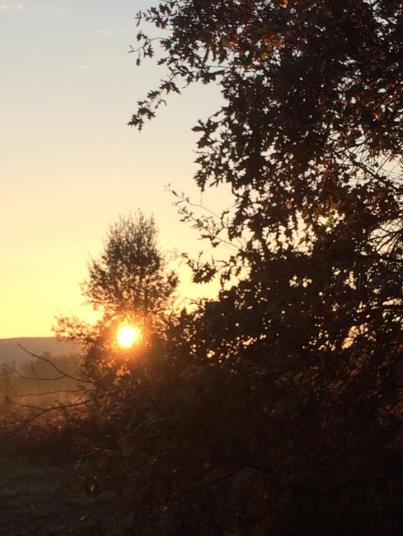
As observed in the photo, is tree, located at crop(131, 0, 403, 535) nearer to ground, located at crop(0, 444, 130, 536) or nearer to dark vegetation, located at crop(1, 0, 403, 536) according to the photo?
dark vegetation, located at crop(1, 0, 403, 536)

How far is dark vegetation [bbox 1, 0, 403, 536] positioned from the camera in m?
6.36

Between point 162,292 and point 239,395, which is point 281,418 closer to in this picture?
point 239,395

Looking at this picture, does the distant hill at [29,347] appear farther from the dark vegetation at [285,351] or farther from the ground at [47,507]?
the dark vegetation at [285,351]

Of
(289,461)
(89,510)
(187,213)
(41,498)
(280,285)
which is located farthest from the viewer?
(41,498)

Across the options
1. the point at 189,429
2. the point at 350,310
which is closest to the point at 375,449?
the point at 350,310

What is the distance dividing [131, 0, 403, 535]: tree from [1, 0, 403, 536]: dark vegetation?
0.02 meters

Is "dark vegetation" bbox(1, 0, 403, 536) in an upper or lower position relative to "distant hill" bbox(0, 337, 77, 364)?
lower

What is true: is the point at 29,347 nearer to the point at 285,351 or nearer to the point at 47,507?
the point at 47,507

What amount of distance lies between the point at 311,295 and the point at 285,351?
551 mm

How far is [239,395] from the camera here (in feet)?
21.2

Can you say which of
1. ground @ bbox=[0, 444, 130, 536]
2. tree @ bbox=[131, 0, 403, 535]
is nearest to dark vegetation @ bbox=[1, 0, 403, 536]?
tree @ bbox=[131, 0, 403, 535]

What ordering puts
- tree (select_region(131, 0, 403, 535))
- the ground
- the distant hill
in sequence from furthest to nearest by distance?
the distant hill → the ground → tree (select_region(131, 0, 403, 535))

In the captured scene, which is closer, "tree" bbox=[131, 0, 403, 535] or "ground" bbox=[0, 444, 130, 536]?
"tree" bbox=[131, 0, 403, 535]

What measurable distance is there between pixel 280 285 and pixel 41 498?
10.1m
